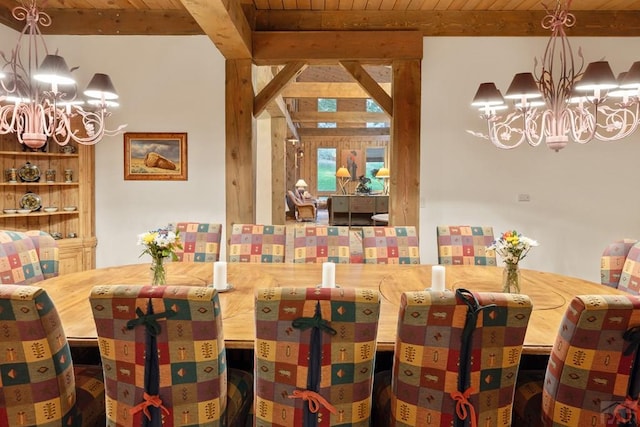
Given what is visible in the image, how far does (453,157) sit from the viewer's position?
418 cm

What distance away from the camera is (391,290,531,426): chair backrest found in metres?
1.19

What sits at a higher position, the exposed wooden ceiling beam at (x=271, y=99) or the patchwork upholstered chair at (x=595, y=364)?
the exposed wooden ceiling beam at (x=271, y=99)

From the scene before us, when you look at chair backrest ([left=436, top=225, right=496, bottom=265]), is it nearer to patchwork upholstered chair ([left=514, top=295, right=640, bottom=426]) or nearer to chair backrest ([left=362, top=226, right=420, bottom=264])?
chair backrest ([left=362, top=226, right=420, bottom=264])

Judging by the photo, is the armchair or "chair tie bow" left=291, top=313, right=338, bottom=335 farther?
the armchair

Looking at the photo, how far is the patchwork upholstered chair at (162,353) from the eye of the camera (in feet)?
3.96

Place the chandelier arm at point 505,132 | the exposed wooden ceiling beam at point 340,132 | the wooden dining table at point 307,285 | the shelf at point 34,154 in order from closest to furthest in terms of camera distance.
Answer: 1. the wooden dining table at point 307,285
2. the chandelier arm at point 505,132
3. the shelf at point 34,154
4. the exposed wooden ceiling beam at point 340,132

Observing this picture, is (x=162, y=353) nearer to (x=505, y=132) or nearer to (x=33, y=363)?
(x=33, y=363)

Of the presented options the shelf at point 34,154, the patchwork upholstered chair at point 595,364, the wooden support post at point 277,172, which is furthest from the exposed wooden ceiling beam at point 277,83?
the patchwork upholstered chair at point 595,364

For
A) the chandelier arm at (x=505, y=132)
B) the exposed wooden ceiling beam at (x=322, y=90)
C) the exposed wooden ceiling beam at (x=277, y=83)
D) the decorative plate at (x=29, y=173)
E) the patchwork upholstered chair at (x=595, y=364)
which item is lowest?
the patchwork upholstered chair at (x=595, y=364)

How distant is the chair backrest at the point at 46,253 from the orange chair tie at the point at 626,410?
9.61 ft

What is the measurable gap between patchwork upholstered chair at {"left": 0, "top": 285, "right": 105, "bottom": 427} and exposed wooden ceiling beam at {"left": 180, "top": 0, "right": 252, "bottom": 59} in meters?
2.03

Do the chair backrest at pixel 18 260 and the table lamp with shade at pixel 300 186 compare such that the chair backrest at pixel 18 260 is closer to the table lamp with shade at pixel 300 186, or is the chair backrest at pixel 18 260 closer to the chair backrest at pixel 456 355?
the chair backrest at pixel 456 355

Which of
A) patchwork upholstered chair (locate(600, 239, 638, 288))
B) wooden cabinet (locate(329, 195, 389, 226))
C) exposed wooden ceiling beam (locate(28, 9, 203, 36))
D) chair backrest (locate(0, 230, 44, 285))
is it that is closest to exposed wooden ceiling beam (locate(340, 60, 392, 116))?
exposed wooden ceiling beam (locate(28, 9, 203, 36))

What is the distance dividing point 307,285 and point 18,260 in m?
1.70
